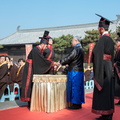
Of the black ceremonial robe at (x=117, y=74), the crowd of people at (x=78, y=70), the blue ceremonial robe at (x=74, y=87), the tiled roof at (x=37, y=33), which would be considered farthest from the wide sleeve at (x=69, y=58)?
the tiled roof at (x=37, y=33)

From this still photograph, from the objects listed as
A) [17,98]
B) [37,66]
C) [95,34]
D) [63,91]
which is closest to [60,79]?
[63,91]

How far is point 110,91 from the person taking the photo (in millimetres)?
3818

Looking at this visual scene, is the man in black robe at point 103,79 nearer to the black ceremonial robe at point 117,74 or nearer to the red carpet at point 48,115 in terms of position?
the red carpet at point 48,115

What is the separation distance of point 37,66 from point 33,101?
2.62 feet

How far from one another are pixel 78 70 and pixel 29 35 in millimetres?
28635

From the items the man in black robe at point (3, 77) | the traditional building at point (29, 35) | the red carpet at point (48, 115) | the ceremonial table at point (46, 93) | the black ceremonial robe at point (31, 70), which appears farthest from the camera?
the traditional building at point (29, 35)

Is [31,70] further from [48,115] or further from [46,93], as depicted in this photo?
[48,115]

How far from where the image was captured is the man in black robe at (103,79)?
12.3 feet

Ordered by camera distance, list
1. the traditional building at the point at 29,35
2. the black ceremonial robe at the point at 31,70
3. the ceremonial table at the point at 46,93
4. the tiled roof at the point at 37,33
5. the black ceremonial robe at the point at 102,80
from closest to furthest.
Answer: the black ceremonial robe at the point at 102,80 < the ceremonial table at the point at 46,93 < the black ceremonial robe at the point at 31,70 < the traditional building at the point at 29,35 < the tiled roof at the point at 37,33

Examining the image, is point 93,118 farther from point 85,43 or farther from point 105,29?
point 85,43

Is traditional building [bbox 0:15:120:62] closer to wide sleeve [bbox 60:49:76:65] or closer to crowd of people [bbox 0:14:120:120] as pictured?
crowd of people [bbox 0:14:120:120]

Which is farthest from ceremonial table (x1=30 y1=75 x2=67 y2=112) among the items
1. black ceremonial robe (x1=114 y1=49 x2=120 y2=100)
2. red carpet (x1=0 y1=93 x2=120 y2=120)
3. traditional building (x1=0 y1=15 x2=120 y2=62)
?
traditional building (x1=0 y1=15 x2=120 y2=62)

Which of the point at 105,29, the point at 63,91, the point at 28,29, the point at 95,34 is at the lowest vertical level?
the point at 63,91

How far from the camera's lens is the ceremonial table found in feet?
14.8
